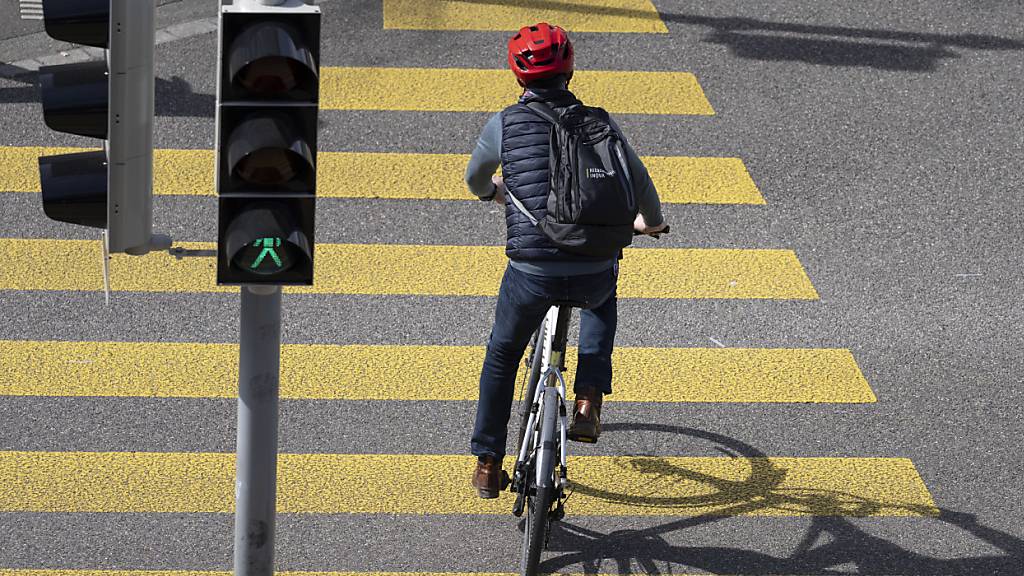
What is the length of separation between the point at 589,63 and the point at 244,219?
6.33 metres

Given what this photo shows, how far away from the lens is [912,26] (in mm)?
10797

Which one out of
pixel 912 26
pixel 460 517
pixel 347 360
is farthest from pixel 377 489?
pixel 912 26

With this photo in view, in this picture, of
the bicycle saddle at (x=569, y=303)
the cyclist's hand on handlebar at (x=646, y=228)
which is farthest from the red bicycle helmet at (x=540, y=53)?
the bicycle saddle at (x=569, y=303)

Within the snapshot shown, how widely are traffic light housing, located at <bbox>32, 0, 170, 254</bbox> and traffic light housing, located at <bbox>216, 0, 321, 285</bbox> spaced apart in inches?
10.3

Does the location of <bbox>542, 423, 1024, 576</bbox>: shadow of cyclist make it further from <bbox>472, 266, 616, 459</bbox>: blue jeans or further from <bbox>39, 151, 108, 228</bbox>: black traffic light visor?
<bbox>39, 151, 108, 228</bbox>: black traffic light visor

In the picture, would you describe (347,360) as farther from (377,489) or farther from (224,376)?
(377,489)

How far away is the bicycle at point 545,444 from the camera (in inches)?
206

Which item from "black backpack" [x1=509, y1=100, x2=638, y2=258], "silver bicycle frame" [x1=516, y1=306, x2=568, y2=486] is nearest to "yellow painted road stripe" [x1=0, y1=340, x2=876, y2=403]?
"silver bicycle frame" [x1=516, y1=306, x2=568, y2=486]

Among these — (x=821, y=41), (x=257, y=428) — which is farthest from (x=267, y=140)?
(x=821, y=41)

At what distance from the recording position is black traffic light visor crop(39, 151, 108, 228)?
401cm

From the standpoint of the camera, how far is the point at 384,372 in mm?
6910

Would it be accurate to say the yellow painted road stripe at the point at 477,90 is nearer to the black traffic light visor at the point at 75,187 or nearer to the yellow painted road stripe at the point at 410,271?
the yellow painted road stripe at the point at 410,271

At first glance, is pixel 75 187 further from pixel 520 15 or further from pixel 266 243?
pixel 520 15

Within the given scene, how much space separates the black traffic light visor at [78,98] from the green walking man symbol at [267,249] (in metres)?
0.54
